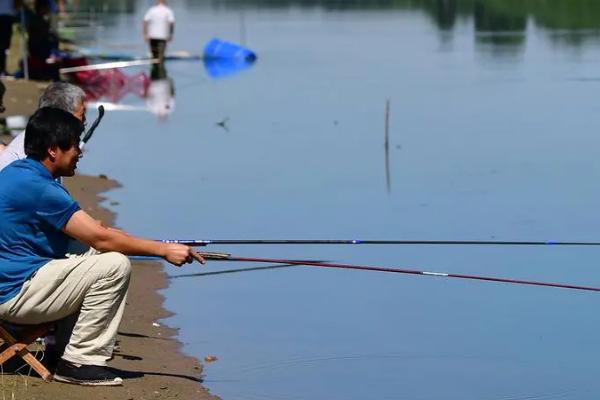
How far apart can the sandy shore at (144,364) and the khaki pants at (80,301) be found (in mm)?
173

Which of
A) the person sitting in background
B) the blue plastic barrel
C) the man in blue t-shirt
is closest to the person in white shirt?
the blue plastic barrel

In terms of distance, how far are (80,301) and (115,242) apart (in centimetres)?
28

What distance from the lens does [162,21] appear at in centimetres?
2403

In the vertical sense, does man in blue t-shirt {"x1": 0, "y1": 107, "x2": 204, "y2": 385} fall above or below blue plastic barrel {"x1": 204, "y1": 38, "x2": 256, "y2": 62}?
above

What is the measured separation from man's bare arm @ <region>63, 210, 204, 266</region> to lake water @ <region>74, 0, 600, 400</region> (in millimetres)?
1184

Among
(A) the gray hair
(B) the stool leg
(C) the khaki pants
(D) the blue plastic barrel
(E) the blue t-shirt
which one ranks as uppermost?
(A) the gray hair

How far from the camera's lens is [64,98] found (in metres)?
7.04

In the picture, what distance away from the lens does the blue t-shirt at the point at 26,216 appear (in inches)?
228

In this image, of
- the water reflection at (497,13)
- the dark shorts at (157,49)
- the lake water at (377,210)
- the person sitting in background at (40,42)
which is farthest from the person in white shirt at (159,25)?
the water reflection at (497,13)

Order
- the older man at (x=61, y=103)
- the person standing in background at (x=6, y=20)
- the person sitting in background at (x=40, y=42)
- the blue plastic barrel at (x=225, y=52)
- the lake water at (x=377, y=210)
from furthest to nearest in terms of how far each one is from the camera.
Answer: the blue plastic barrel at (x=225, y=52)
the person sitting in background at (x=40, y=42)
the person standing in background at (x=6, y=20)
the lake water at (x=377, y=210)
the older man at (x=61, y=103)

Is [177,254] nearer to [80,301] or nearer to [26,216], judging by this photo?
[80,301]

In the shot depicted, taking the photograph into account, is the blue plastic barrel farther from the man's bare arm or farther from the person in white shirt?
the man's bare arm

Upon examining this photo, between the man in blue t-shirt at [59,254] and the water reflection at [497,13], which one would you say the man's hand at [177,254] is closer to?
the man in blue t-shirt at [59,254]

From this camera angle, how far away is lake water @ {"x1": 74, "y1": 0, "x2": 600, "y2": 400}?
7.58 meters
